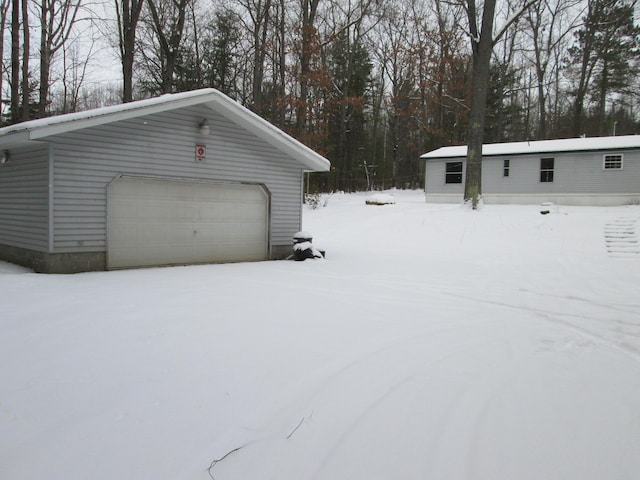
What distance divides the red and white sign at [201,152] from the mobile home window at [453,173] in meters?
16.6

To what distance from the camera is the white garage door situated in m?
8.69

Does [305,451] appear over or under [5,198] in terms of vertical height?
under

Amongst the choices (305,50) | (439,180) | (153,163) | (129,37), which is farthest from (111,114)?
(439,180)

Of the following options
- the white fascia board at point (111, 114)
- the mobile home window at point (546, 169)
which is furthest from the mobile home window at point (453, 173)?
the white fascia board at point (111, 114)

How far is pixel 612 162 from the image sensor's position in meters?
19.6

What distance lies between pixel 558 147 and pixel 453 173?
494 centimetres

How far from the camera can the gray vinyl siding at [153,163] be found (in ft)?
25.9

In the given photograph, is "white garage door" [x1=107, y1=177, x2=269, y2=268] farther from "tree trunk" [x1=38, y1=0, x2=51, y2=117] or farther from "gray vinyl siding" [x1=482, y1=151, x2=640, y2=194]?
"gray vinyl siding" [x1=482, y1=151, x2=640, y2=194]

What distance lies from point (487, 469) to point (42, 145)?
8.43m

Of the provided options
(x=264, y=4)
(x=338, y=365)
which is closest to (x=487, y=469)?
(x=338, y=365)

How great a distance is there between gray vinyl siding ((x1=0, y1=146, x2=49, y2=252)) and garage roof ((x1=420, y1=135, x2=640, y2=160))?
19.1 meters

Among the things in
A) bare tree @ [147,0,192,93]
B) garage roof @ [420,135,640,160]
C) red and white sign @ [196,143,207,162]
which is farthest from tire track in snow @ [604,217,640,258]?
bare tree @ [147,0,192,93]

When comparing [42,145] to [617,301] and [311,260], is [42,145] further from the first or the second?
[617,301]

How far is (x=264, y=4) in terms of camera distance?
23359mm
